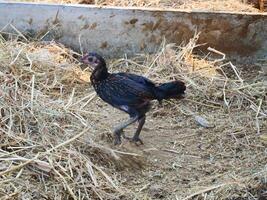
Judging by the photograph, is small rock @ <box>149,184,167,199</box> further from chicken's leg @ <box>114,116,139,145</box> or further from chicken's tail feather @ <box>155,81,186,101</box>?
chicken's tail feather @ <box>155,81,186,101</box>

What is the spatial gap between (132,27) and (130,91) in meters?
1.98

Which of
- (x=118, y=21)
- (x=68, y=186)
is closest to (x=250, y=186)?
(x=68, y=186)

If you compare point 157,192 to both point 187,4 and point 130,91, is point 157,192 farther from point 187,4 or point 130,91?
point 187,4

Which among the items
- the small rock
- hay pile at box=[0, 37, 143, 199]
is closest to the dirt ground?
the small rock

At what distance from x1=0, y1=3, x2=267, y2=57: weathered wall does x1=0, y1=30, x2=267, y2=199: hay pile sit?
0.17 meters

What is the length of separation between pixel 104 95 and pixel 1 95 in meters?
0.68

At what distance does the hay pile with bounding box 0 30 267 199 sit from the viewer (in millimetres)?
3859

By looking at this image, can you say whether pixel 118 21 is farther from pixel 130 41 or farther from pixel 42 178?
pixel 42 178

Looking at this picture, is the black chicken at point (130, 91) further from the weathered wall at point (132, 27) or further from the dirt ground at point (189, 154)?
the weathered wall at point (132, 27)

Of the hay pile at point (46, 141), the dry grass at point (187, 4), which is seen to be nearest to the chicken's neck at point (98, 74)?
the hay pile at point (46, 141)

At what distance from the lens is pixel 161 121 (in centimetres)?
518

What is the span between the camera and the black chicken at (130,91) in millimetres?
4496

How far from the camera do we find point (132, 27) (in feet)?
20.9

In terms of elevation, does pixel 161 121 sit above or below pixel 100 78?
below
